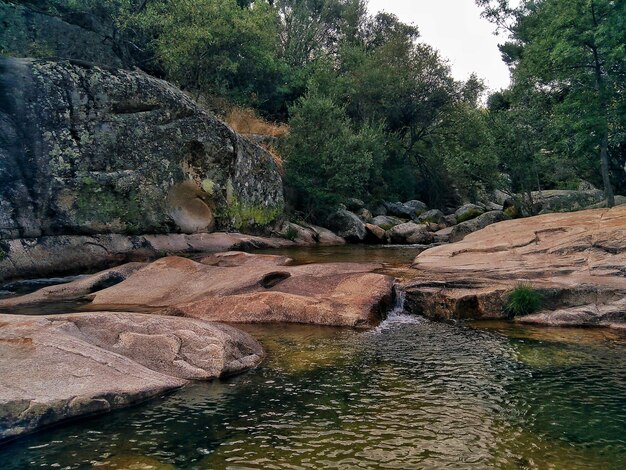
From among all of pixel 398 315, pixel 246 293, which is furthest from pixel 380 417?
pixel 246 293

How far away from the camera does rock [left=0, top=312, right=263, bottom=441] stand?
6629 mm

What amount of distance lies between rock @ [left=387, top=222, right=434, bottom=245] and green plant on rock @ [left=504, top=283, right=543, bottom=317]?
2151 cm

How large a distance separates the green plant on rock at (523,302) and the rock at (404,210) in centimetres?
3058

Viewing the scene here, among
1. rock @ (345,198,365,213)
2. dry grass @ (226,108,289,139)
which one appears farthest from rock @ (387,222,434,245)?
dry grass @ (226,108,289,139)

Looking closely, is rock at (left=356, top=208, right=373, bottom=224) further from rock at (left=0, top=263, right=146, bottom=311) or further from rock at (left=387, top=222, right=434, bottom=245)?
rock at (left=0, top=263, right=146, bottom=311)

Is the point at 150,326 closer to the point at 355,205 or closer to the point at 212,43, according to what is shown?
the point at 212,43

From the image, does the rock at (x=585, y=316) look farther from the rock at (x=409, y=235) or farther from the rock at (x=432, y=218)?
the rock at (x=432, y=218)

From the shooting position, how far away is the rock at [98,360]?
21.7 ft

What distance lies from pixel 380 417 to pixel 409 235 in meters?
28.1

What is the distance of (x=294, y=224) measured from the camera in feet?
104

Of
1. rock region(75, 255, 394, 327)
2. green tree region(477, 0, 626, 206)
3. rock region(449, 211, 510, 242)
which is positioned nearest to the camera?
rock region(75, 255, 394, 327)

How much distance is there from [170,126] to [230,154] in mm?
3700

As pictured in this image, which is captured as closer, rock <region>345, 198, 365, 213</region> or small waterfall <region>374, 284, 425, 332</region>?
small waterfall <region>374, 284, 425, 332</region>

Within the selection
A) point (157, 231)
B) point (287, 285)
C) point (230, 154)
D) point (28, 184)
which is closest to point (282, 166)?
point (230, 154)
